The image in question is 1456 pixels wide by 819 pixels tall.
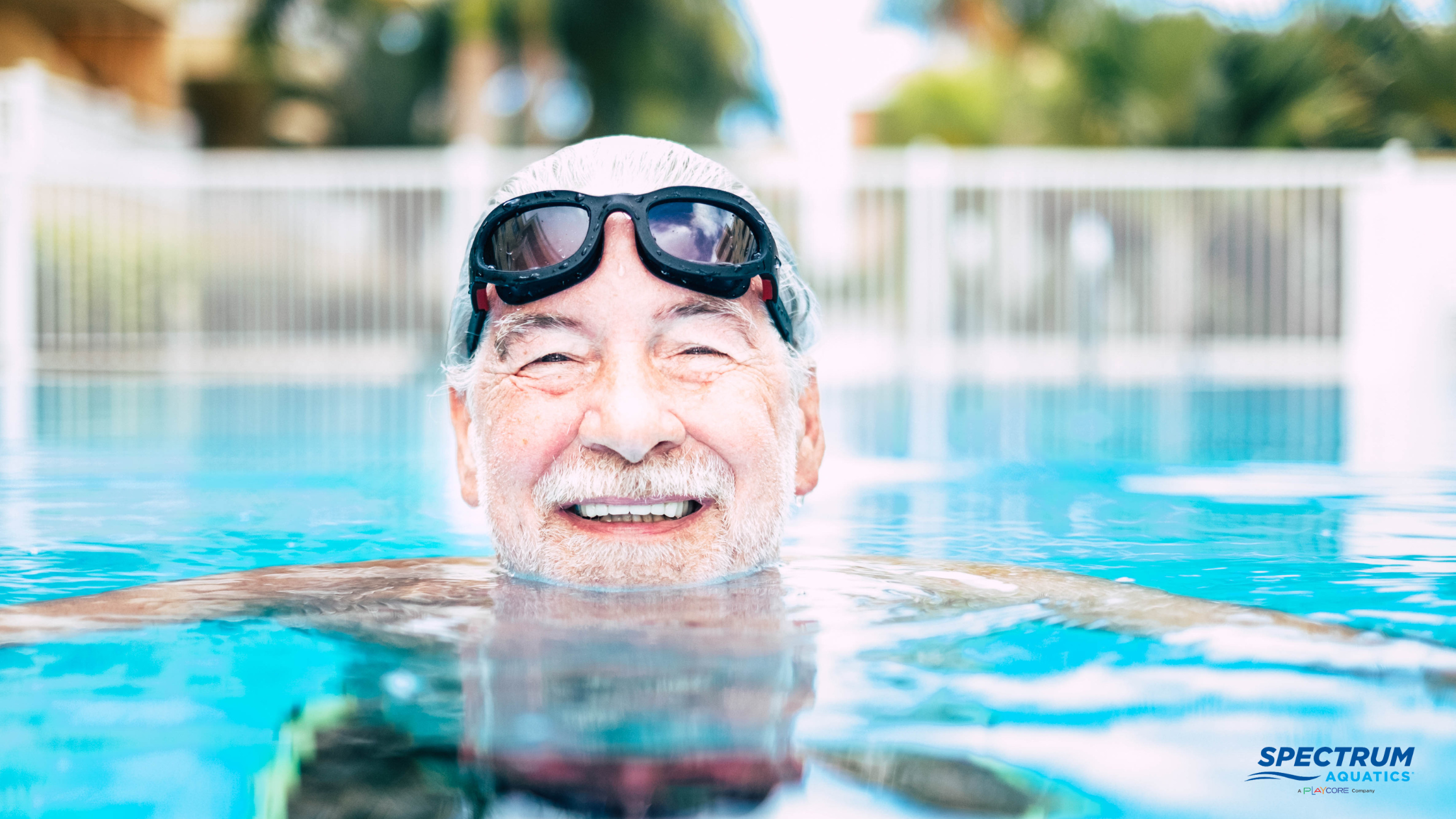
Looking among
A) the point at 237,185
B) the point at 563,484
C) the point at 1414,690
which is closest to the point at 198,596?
the point at 563,484

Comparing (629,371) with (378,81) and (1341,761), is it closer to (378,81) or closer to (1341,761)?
(1341,761)

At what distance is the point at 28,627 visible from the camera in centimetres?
217

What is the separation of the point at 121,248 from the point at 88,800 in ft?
48.2

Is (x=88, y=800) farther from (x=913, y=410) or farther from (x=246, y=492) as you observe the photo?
(x=913, y=410)

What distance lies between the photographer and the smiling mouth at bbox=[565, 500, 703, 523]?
2219mm

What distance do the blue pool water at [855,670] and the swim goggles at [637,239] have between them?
0.54m

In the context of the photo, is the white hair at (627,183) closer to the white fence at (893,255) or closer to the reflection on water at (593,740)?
the reflection on water at (593,740)

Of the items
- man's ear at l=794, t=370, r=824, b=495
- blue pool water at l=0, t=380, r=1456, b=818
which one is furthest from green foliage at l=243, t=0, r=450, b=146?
man's ear at l=794, t=370, r=824, b=495

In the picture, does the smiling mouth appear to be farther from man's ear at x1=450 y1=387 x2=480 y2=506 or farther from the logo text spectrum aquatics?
the logo text spectrum aquatics

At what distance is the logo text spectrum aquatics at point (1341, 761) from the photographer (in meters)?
1.47

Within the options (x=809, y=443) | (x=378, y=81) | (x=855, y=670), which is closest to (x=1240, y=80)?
(x=378, y=81)

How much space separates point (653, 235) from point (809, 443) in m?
0.56

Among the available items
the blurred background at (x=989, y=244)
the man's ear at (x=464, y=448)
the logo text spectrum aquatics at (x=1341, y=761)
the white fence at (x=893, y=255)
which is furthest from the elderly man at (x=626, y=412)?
the white fence at (x=893, y=255)

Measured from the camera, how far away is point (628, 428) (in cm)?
211
